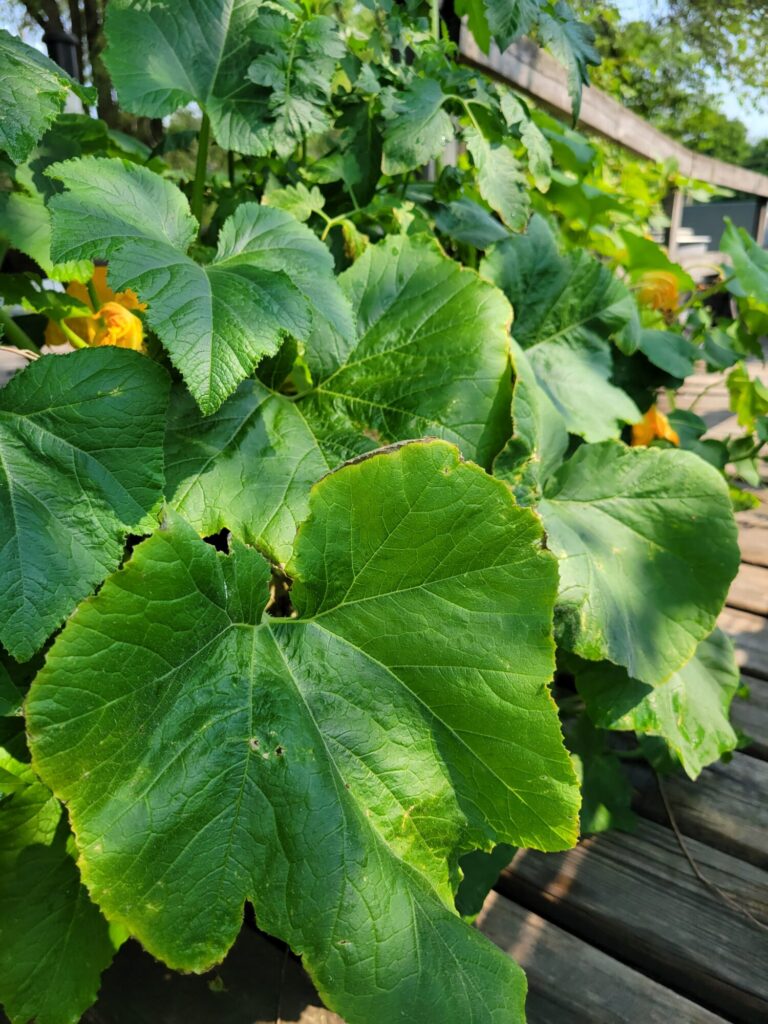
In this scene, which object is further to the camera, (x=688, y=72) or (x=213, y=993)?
(x=688, y=72)

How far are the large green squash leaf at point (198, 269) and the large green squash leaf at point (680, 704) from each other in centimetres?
60

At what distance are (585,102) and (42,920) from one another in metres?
2.34

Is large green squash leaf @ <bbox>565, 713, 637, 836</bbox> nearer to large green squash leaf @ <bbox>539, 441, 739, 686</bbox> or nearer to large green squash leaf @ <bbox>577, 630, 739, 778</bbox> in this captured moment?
large green squash leaf @ <bbox>577, 630, 739, 778</bbox>

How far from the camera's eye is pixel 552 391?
48.3 inches

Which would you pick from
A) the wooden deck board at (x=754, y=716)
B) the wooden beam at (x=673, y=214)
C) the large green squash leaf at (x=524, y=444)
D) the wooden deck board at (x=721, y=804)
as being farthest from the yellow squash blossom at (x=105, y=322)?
the wooden beam at (x=673, y=214)

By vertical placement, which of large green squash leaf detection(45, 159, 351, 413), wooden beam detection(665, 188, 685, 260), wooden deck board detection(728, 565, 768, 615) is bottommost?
wooden deck board detection(728, 565, 768, 615)

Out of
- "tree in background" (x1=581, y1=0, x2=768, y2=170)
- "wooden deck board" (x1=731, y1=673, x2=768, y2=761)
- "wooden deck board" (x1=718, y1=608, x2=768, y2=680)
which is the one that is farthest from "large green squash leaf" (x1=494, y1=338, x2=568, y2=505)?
"tree in background" (x1=581, y1=0, x2=768, y2=170)

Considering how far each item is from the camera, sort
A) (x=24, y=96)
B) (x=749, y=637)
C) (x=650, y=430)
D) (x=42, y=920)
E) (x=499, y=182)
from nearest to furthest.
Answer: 1. (x=24, y=96)
2. (x=42, y=920)
3. (x=499, y=182)
4. (x=650, y=430)
5. (x=749, y=637)

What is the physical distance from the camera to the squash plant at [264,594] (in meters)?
0.62

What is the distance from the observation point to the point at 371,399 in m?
0.89

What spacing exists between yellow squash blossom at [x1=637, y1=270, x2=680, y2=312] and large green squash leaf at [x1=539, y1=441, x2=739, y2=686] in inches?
27.0

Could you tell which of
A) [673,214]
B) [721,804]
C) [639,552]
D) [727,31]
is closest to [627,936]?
[721,804]

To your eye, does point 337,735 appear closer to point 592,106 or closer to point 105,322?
point 105,322

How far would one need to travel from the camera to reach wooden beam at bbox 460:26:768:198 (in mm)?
1760
